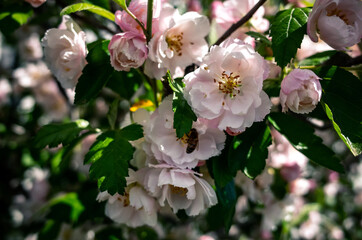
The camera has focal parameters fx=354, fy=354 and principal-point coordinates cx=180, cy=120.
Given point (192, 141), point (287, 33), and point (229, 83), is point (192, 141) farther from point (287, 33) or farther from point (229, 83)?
point (287, 33)

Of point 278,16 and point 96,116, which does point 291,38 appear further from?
point 96,116

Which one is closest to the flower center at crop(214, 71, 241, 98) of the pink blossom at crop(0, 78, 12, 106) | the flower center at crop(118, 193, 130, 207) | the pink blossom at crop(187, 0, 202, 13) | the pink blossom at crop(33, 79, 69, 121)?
the flower center at crop(118, 193, 130, 207)

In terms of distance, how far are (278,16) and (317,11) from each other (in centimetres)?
11

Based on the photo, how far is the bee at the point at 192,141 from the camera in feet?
3.18

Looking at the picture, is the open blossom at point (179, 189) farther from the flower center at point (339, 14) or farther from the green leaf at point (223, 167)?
the flower center at point (339, 14)

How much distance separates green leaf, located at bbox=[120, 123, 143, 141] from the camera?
990 millimetres

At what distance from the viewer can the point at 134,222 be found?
115 centimetres

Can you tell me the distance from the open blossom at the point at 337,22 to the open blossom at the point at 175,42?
0.32m

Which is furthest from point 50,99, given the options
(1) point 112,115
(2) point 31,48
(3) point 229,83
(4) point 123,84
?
(3) point 229,83

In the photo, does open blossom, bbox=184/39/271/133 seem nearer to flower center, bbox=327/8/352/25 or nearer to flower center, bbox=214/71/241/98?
flower center, bbox=214/71/241/98

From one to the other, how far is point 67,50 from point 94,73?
0.12 m

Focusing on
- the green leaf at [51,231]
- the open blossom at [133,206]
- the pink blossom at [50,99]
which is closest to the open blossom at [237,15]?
the open blossom at [133,206]

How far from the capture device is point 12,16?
128cm

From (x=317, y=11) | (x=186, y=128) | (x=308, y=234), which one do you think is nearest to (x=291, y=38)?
(x=317, y=11)
